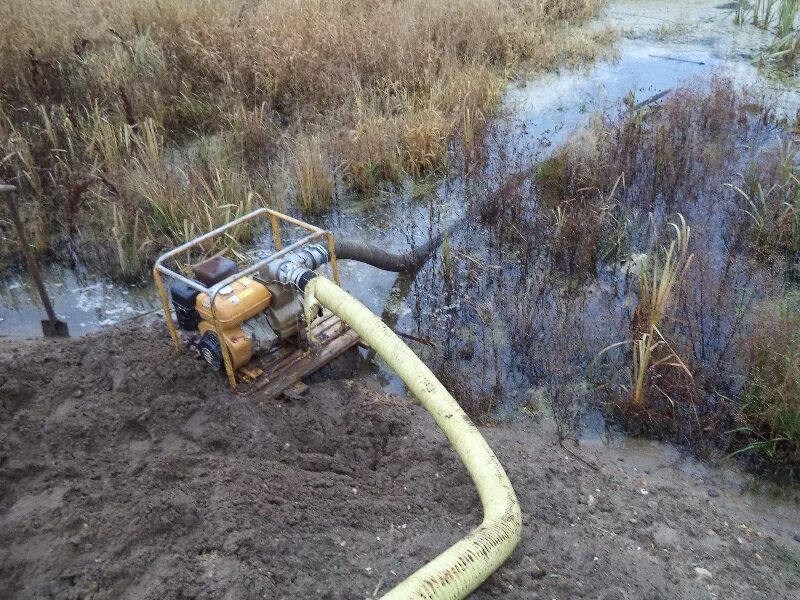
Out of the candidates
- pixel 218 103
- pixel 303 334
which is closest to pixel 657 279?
pixel 303 334

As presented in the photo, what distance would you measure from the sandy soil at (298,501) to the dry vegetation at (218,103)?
189 cm

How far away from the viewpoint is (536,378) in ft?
14.0

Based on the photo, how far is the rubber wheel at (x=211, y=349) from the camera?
3.70 meters

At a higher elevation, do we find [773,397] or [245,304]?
[245,304]

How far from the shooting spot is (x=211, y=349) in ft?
12.2

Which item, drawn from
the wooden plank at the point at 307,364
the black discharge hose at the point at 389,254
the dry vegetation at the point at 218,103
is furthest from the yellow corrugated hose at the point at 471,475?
the dry vegetation at the point at 218,103

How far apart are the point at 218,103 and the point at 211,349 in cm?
412

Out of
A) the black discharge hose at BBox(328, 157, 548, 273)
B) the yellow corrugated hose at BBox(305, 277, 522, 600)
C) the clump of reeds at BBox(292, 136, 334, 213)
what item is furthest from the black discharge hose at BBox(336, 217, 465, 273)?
the clump of reeds at BBox(292, 136, 334, 213)

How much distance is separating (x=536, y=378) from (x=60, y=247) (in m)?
3.94

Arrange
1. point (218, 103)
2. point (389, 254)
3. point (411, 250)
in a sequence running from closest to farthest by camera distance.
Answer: point (389, 254), point (411, 250), point (218, 103)

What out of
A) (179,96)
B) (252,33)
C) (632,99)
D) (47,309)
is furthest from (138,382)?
(632,99)

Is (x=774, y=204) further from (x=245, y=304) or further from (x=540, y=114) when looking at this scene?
(x=245, y=304)

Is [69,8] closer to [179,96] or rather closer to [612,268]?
[179,96]

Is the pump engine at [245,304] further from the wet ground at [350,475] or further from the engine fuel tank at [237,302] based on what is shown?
the wet ground at [350,475]
